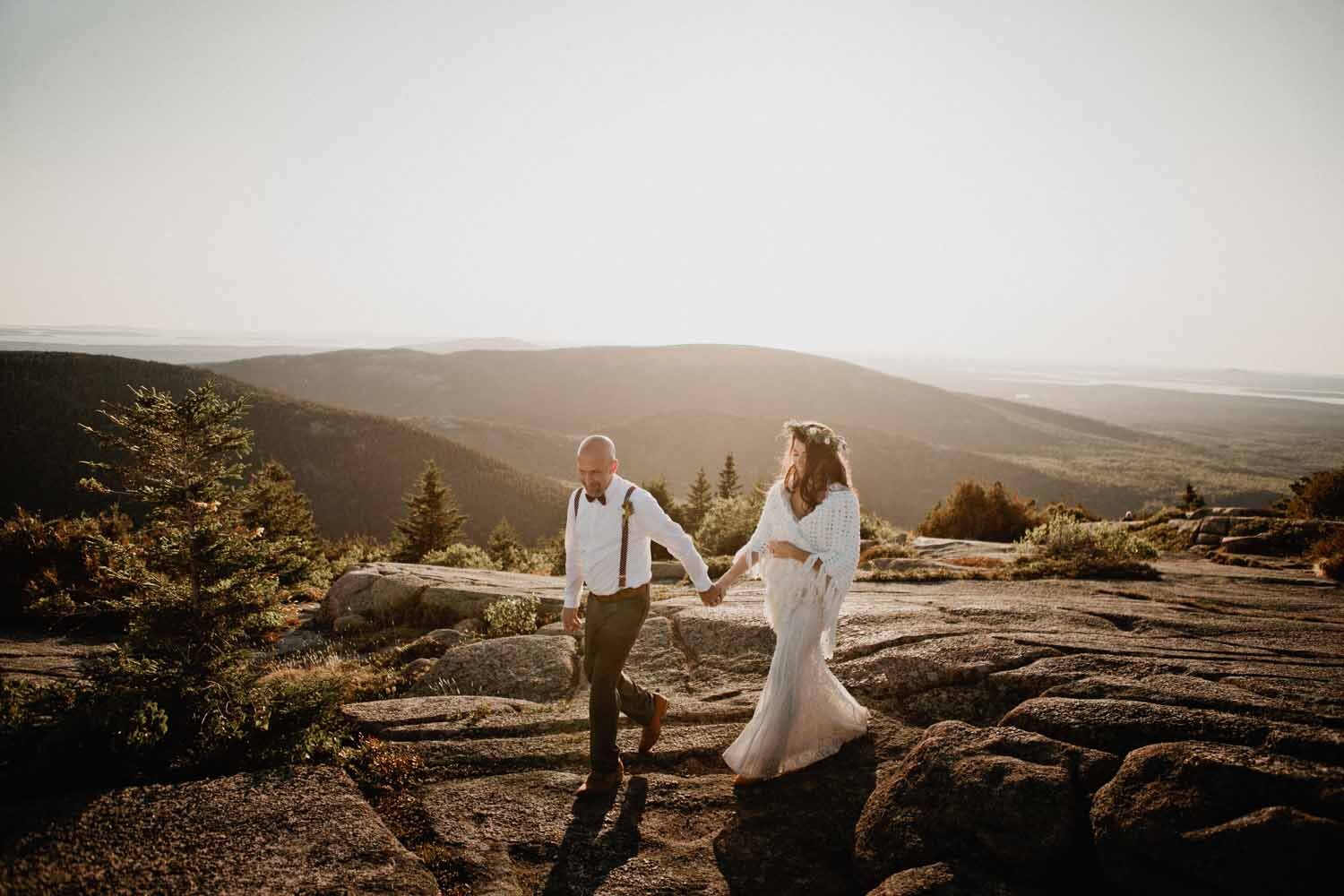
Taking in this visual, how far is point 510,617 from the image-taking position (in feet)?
34.5

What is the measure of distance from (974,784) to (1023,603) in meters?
5.66

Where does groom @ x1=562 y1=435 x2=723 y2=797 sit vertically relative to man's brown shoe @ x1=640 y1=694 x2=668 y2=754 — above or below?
above

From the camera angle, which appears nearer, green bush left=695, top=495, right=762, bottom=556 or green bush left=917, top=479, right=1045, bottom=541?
green bush left=917, top=479, right=1045, bottom=541

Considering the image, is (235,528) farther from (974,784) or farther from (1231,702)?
(1231,702)

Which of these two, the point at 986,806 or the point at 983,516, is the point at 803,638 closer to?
the point at 986,806

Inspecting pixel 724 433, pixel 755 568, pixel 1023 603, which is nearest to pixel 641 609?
pixel 755 568

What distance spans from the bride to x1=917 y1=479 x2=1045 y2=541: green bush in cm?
2057

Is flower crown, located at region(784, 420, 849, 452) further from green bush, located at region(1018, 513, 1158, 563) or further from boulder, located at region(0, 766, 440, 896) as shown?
green bush, located at region(1018, 513, 1158, 563)

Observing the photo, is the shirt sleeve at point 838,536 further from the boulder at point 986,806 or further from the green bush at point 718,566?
the green bush at point 718,566

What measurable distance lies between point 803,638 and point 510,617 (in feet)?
22.0

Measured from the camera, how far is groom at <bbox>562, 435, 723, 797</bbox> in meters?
5.17

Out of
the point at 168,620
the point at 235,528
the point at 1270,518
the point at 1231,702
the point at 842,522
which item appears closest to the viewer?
the point at 1231,702

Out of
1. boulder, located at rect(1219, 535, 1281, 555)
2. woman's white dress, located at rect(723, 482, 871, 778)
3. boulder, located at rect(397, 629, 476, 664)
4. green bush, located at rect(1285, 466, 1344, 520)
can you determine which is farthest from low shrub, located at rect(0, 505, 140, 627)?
green bush, located at rect(1285, 466, 1344, 520)

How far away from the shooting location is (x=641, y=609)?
209 inches
